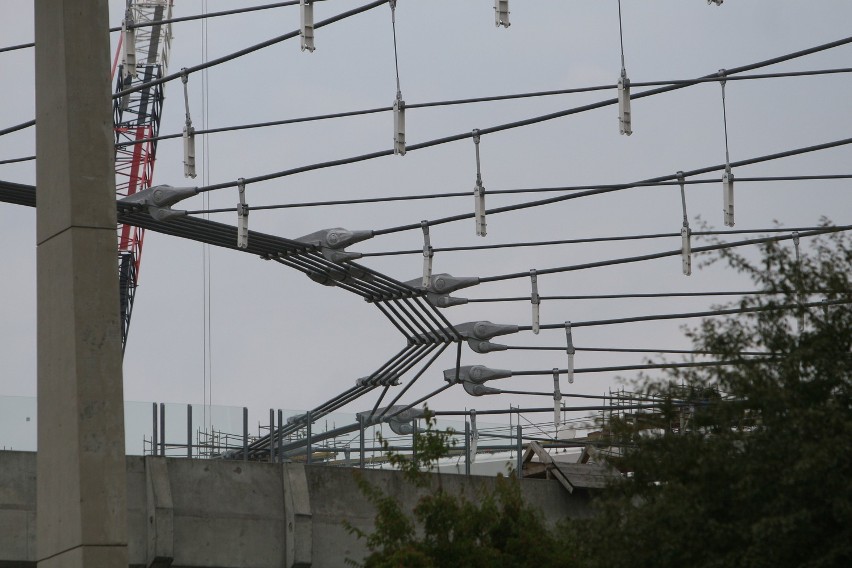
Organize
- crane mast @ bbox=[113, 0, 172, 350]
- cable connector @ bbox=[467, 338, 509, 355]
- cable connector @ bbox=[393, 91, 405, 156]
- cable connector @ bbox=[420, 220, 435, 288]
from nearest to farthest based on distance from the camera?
cable connector @ bbox=[393, 91, 405, 156], cable connector @ bbox=[420, 220, 435, 288], cable connector @ bbox=[467, 338, 509, 355], crane mast @ bbox=[113, 0, 172, 350]

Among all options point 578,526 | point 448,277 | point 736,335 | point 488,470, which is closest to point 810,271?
point 736,335

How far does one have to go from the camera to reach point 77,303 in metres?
18.0

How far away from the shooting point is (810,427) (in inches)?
728

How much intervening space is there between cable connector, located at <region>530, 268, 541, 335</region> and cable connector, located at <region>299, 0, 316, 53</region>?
12.8m

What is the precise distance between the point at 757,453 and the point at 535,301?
2133 cm

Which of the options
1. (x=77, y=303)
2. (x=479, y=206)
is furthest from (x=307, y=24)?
(x=77, y=303)

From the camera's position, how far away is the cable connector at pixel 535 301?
39.9 meters

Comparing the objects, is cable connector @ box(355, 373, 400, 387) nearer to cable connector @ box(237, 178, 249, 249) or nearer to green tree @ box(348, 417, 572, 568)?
cable connector @ box(237, 178, 249, 249)

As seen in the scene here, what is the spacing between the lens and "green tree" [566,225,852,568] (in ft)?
59.9

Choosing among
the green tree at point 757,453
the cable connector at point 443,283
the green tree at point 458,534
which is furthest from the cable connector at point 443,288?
the green tree at point 757,453

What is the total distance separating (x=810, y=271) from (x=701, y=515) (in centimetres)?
356

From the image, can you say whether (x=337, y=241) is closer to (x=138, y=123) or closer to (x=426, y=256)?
(x=426, y=256)

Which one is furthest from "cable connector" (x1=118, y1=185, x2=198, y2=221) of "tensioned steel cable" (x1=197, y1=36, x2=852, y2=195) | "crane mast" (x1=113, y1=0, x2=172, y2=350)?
"crane mast" (x1=113, y1=0, x2=172, y2=350)

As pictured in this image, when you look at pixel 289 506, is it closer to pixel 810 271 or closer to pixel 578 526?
pixel 578 526
